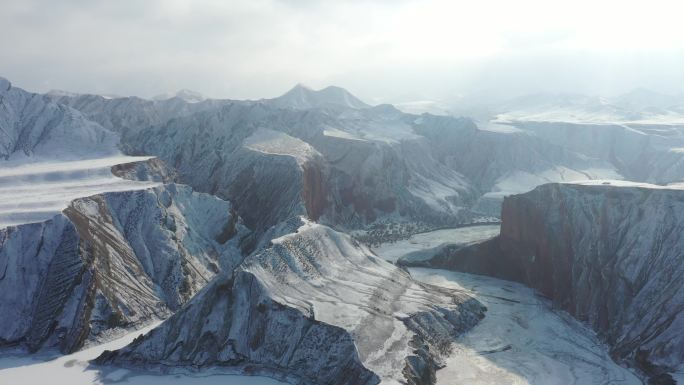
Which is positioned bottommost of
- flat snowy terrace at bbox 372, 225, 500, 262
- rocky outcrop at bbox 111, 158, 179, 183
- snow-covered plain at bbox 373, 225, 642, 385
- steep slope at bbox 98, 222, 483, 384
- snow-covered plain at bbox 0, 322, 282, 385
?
flat snowy terrace at bbox 372, 225, 500, 262

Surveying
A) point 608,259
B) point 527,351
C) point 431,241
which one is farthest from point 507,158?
point 527,351

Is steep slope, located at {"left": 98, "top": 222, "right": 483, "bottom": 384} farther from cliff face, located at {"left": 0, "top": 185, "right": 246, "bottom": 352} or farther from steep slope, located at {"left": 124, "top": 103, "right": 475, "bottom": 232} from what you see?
steep slope, located at {"left": 124, "top": 103, "right": 475, "bottom": 232}

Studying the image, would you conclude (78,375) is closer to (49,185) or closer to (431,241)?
(49,185)

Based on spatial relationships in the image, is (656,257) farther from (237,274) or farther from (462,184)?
(462,184)

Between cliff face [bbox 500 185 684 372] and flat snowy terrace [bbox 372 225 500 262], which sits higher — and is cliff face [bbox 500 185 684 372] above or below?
above

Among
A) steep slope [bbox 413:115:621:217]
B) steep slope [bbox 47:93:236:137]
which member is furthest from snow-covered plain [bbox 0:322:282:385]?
steep slope [bbox 47:93:236:137]
